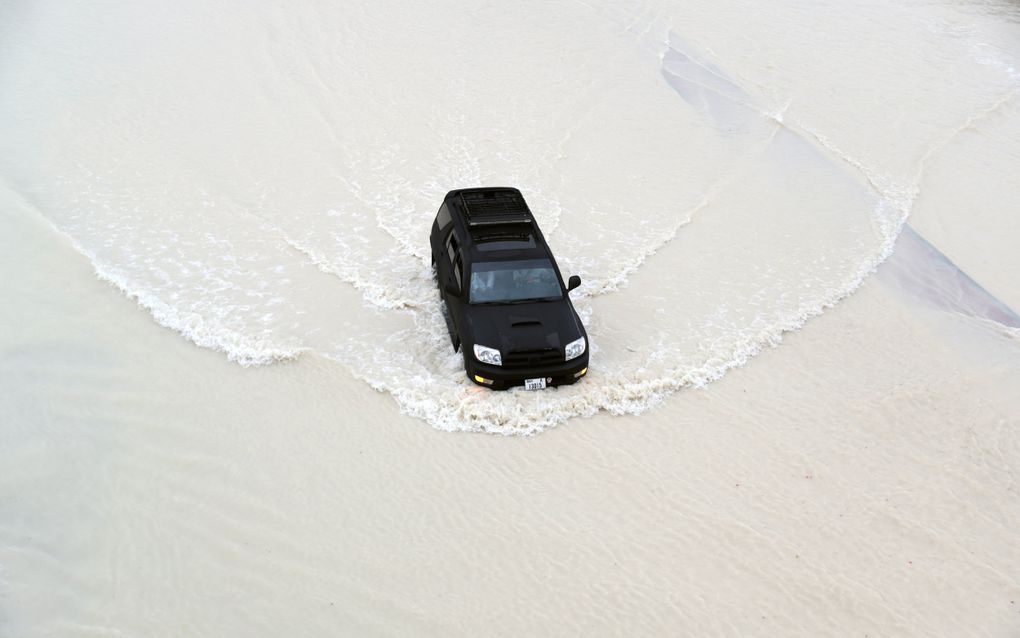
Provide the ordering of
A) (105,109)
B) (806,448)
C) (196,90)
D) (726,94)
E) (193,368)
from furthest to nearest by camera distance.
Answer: (726,94) → (196,90) → (105,109) → (193,368) → (806,448)

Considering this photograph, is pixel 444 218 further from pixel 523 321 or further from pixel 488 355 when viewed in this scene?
pixel 488 355

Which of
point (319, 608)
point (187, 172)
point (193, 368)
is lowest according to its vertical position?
point (319, 608)

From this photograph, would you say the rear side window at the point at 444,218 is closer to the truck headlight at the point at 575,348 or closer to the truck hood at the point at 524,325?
the truck hood at the point at 524,325

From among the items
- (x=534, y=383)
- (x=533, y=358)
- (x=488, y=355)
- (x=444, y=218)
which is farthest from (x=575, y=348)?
(x=444, y=218)

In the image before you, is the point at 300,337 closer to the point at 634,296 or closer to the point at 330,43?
the point at 634,296

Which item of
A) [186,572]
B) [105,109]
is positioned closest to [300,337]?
[186,572]

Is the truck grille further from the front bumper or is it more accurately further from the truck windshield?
the truck windshield

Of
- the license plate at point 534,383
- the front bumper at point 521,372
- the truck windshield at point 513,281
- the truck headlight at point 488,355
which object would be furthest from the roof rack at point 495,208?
the license plate at point 534,383
